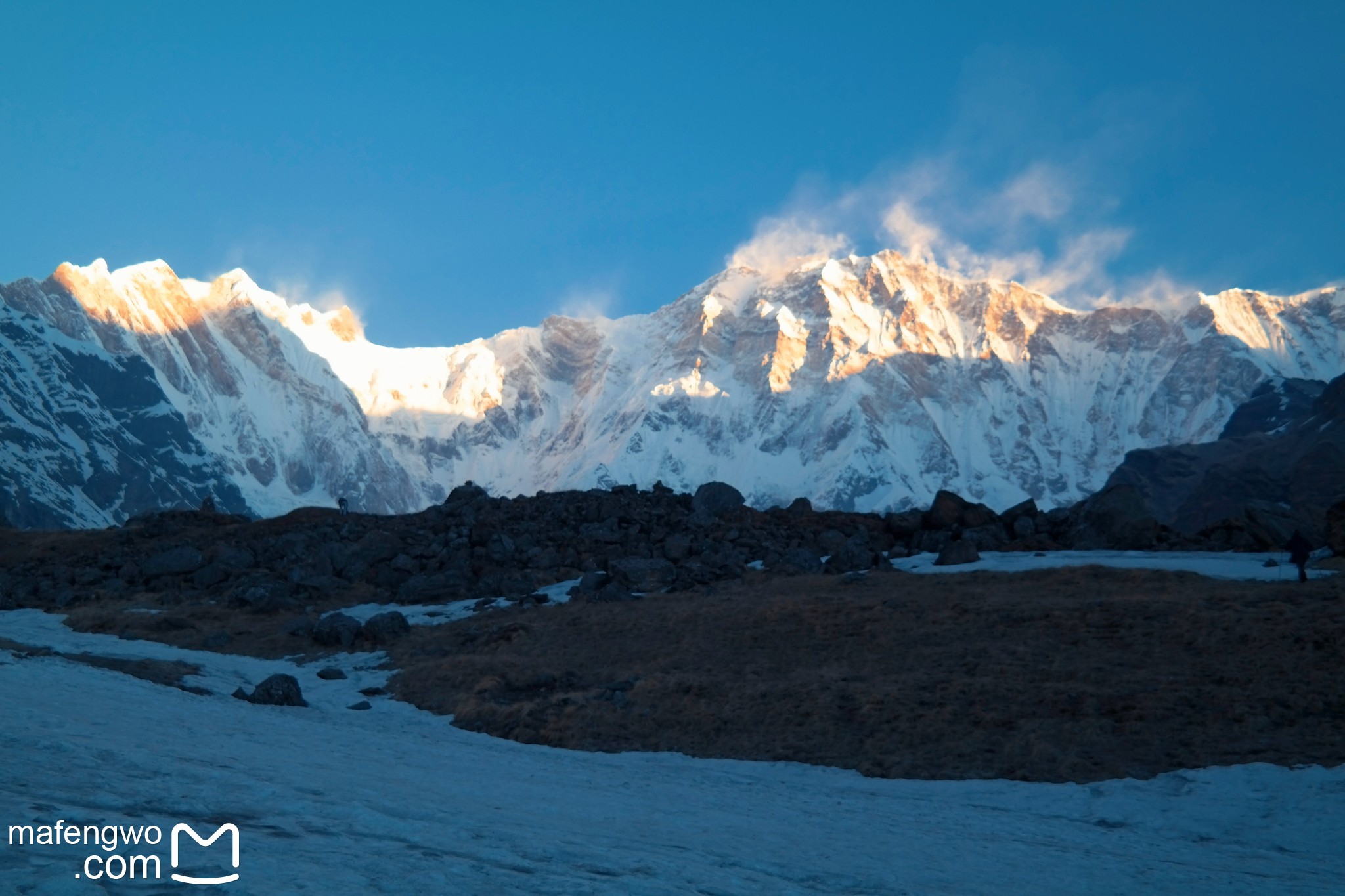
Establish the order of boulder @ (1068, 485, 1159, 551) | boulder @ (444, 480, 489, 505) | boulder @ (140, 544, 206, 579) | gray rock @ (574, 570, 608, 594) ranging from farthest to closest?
boulder @ (444, 480, 489, 505), boulder @ (140, 544, 206, 579), boulder @ (1068, 485, 1159, 551), gray rock @ (574, 570, 608, 594)

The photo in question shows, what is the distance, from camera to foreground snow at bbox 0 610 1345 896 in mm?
6754

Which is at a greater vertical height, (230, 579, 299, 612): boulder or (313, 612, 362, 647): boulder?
(230, 579, 299, 612): boulder

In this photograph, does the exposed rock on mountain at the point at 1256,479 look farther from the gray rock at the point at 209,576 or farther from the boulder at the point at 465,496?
the gray rock at the point at 209,576

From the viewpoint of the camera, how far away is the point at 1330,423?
5108 inches

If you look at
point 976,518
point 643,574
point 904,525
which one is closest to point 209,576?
point 643,574

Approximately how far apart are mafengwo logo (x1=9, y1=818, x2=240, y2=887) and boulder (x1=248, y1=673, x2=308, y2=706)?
38.6 ft

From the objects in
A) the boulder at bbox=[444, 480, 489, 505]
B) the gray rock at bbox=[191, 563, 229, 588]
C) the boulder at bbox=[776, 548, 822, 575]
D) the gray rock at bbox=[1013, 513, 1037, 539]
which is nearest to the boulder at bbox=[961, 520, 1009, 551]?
the gray rock at bbox=[1013, 513, 1037, 539]

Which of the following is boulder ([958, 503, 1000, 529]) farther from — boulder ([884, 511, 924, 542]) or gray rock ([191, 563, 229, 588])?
gray rock ([191, 563, 229, 588])

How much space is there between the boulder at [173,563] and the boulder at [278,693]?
64.8ft

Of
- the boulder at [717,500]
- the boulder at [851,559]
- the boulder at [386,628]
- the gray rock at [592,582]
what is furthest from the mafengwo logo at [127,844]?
the boulder at [717,500]

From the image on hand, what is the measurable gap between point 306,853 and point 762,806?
6486 mm

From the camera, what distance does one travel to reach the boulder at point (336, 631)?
26.1m

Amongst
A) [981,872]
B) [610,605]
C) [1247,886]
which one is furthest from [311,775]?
[610,605]

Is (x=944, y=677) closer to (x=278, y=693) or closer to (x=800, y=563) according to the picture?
(x=278, y=693)
